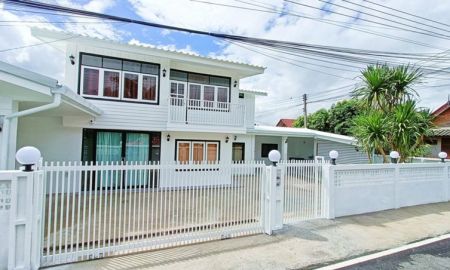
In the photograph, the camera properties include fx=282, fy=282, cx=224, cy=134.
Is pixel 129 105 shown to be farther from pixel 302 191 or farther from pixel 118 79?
pixel 302 191

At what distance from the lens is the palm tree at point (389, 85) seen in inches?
406

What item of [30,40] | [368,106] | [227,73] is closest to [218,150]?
[227,73]

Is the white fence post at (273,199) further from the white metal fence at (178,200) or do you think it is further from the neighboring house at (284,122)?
the neighboring house at (284,122)

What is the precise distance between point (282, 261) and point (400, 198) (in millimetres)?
6048

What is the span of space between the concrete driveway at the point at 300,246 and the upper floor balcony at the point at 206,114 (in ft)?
22.4

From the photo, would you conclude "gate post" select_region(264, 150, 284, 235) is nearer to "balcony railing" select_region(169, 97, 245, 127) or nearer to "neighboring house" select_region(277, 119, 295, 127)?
"balcony railing" select_region(169, 97, 245, 127)

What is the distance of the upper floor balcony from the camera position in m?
12.0

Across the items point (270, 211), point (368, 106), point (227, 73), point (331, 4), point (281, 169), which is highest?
point (331, 4)

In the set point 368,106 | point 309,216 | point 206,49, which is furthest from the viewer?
point 206,49

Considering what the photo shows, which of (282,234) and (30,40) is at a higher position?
(30,40)

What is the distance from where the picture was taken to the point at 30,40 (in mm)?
10328

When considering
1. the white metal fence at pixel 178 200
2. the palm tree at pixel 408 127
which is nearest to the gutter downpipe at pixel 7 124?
the white metal fence at pixel 178 200

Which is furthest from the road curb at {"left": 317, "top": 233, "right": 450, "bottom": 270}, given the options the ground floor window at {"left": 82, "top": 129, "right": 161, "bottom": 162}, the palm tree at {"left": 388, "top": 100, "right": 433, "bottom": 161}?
the ground floor window at {"left": 82, "top": 129, "right": 161, "bottom": 162}

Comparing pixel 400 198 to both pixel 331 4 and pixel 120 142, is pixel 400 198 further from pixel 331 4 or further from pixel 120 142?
pixel 120 142
